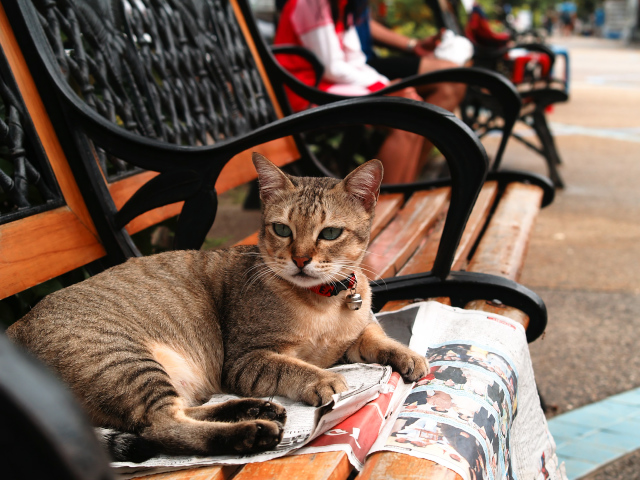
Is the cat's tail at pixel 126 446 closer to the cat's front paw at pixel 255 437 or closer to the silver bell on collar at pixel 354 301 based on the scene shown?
the cat's front paw at pixel 255 437

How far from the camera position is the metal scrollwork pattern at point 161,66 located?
81.8 inches

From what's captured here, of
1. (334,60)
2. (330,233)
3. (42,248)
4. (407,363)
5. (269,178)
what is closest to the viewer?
(407,363)

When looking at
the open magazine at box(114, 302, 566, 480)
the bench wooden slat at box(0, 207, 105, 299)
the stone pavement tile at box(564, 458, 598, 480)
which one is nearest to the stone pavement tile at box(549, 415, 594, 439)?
the stone pavement tile at box(564, 458, 598, 480)

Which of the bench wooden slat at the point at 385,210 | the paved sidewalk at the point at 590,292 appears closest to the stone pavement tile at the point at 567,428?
the paved sidewalk at the point at 590,292

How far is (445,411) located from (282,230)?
76cm

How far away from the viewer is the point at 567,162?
24.3ft

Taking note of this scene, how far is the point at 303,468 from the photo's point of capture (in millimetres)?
1182

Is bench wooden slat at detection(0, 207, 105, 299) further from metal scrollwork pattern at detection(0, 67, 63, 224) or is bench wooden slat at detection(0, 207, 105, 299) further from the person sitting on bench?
the person sitting on bench

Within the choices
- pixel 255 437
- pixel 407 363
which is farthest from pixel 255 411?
pixel 407 363

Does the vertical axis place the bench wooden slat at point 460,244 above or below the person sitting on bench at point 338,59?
below

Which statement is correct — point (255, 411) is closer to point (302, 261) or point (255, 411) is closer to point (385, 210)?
point (302, 261)

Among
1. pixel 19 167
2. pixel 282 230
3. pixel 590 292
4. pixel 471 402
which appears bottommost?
pixel 590 292

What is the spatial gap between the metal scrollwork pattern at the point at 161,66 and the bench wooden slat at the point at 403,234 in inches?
34.5

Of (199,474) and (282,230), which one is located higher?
(282,230)
